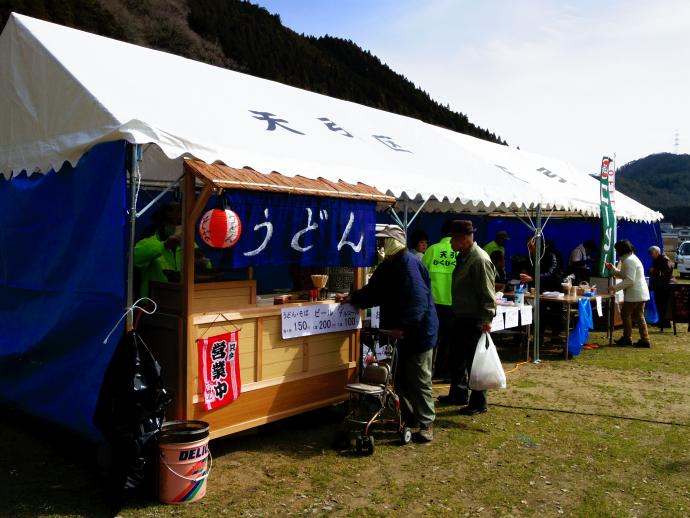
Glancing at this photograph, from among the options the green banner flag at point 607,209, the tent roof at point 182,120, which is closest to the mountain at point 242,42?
the green banner flag at point 607,209

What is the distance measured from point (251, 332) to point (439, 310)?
3.23 metres

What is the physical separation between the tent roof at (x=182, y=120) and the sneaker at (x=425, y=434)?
7.75 feet

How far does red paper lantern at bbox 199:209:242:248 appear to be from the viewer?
4.18 m

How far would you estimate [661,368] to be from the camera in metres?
8.36

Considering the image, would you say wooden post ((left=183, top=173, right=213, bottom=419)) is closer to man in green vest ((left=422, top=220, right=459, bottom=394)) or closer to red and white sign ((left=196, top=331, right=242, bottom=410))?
red and white sign ((left=196, top=331, right=242, bottom=410))

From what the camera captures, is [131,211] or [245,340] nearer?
[131,211]

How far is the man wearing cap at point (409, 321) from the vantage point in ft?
16.9

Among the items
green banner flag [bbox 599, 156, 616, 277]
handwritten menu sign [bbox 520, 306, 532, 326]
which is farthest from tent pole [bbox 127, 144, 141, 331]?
green banner flag [bbox 599, 156, 616, 277]

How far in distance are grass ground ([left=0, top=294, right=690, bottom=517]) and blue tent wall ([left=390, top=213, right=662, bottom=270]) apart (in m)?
7.64

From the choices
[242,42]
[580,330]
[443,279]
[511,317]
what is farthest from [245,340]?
[242,42]

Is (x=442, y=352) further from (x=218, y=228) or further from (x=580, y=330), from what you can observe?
(x=218, y=228)

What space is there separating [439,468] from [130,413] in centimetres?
237

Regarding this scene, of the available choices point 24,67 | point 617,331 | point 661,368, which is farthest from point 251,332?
point 617,331

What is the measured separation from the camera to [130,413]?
3.83m
